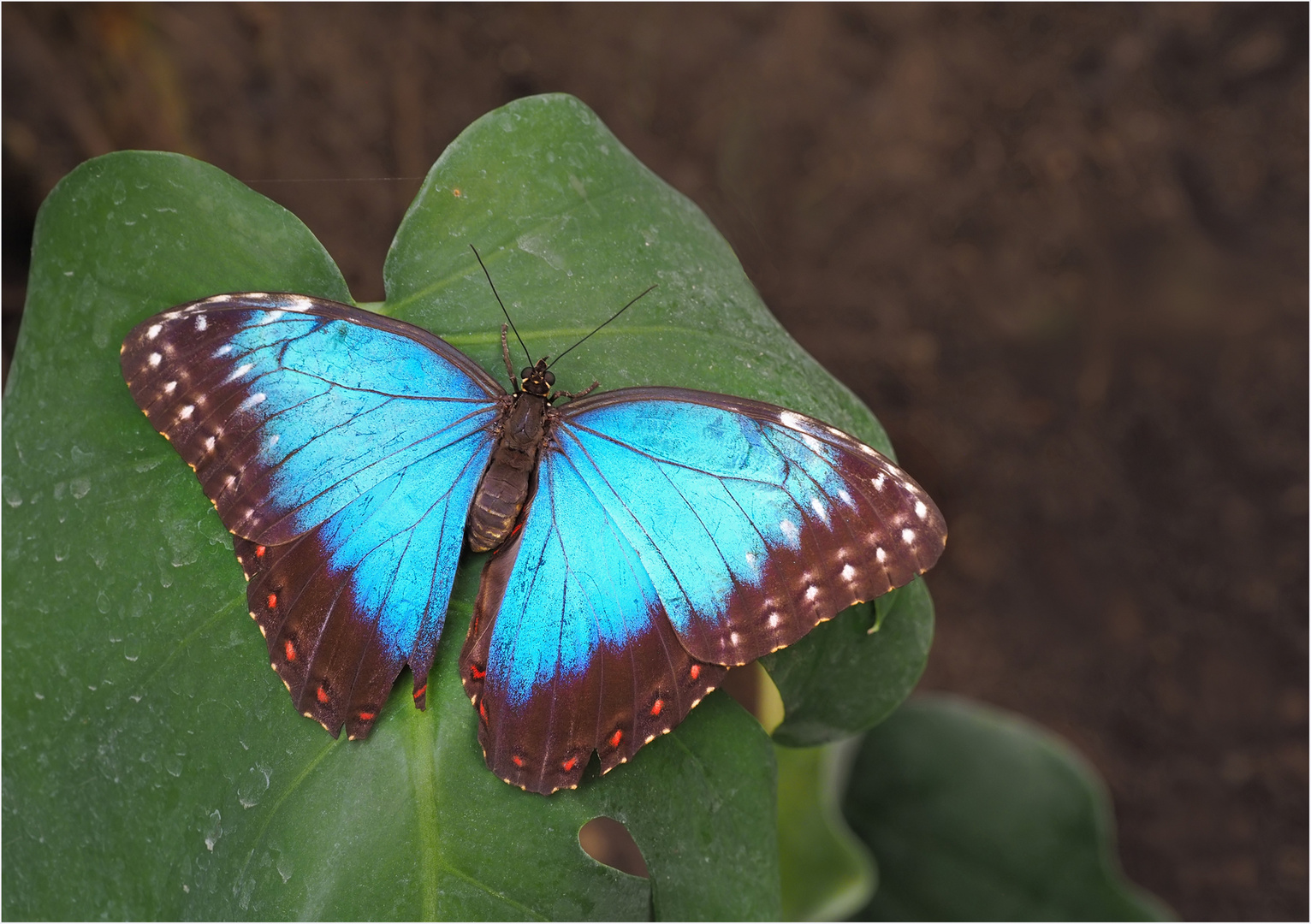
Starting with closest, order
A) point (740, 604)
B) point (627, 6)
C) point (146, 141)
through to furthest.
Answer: point (740, 604) → point (146, 141) → point (627, 6)

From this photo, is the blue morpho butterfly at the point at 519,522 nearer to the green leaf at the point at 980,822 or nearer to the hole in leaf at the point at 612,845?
the green leaf at the point at 980,822

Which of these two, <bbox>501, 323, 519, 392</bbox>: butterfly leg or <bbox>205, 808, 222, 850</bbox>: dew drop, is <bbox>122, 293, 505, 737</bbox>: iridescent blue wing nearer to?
<bbox>501, 323, 519, 392</bbox>: butterfly leg

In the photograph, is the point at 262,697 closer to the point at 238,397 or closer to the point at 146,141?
the point at 238,397

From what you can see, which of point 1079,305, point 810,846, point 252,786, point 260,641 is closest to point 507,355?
point 260,641

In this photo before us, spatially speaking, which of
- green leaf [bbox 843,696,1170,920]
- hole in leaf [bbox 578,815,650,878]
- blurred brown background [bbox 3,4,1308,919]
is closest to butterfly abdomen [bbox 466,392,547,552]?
green leaf [bbox 843,696,1170,920]

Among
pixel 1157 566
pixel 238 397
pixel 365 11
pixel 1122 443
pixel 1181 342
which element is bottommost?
pixel 1157 566

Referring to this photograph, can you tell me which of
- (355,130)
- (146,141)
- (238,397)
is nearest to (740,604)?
(238,397)

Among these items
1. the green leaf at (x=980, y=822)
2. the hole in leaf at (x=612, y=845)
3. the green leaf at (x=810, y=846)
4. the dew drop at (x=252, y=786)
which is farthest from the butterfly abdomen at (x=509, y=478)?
the hole in leaf at (x=612, y=845)
